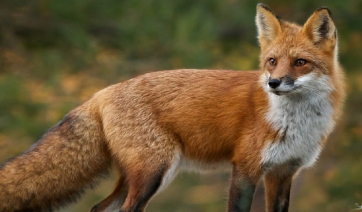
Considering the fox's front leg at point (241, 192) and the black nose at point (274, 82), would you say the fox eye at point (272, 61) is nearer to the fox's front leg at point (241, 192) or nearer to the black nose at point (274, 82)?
the black nose at point (274, 82)

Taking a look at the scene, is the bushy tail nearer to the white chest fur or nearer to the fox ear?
the white chest fur

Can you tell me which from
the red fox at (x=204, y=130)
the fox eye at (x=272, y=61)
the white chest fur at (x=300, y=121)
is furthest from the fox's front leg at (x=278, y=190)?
the fox eye at (x=272, y=61)

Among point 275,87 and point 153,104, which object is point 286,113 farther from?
point 153,104

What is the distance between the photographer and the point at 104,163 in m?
5.95

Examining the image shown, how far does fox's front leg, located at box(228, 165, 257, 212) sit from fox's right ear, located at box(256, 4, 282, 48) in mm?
1172

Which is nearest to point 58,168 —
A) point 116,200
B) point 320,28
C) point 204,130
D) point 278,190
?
point 116,200

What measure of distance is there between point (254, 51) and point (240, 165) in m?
7.43

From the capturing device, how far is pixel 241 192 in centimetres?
559

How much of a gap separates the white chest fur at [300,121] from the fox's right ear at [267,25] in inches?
20.8

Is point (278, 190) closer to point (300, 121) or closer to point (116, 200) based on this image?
point (300, 121)

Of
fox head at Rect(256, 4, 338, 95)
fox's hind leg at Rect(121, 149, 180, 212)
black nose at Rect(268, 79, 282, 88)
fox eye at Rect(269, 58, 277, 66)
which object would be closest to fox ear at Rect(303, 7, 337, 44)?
fox head at Rect(256, 4, 338, 95)

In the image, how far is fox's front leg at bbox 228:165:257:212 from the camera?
18.3 ft

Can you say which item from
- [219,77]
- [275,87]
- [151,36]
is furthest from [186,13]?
[275,87]

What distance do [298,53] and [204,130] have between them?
106cm
